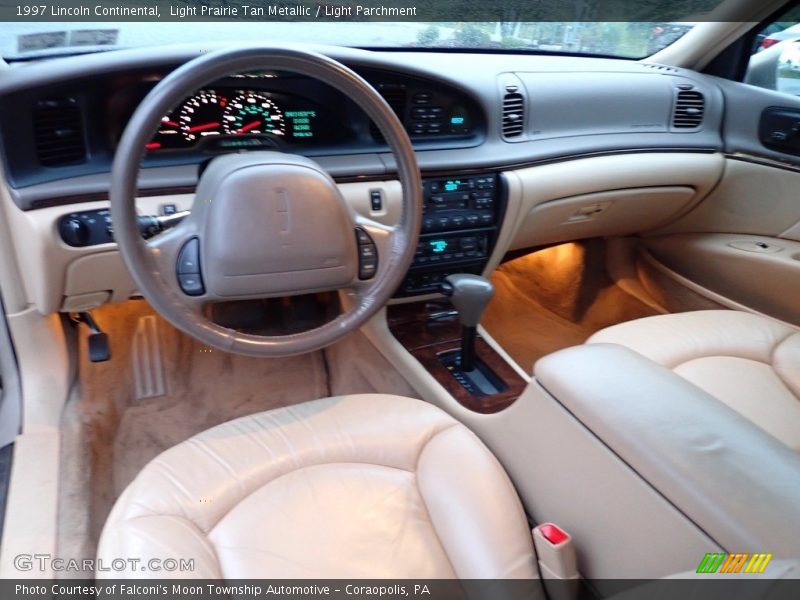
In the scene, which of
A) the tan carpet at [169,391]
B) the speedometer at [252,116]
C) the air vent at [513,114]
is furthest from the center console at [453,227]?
the speedometer at [252,116]

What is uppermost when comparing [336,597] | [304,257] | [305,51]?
[305,51]

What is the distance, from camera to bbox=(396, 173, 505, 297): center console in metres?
1.74

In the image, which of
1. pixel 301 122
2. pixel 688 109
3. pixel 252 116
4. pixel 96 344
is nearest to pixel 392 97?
pixel 301 122

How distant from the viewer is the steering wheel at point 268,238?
3.43ft

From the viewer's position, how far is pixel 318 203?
1182mm

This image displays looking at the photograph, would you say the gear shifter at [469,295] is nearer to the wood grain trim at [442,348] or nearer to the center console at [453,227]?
the wood grain trim at [442,348]

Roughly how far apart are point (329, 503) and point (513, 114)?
1.27m

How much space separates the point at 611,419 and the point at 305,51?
2.55ft

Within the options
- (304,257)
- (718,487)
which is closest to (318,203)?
(304,257)

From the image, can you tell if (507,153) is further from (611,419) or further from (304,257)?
(611,419)

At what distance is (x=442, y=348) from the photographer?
1.75 m

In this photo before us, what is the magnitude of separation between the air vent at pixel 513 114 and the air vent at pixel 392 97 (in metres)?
0.34

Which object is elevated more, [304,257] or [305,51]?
[305,51]

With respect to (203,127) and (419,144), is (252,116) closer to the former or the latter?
(203,127)
